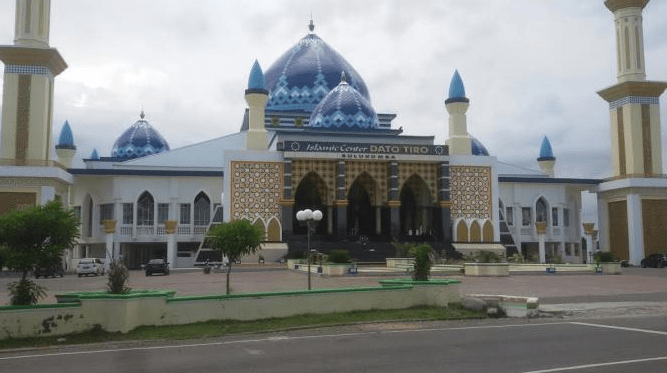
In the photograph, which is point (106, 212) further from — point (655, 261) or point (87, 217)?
point (655, 261)

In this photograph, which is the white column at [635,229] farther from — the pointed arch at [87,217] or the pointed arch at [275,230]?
the pointed arch at [87,217]

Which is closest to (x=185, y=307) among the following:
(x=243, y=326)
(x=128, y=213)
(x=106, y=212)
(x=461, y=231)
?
(x=243, y=326)

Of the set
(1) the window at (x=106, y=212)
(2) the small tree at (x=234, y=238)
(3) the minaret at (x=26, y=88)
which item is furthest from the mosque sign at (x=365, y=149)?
(2) the small tree at (x=234, y=238)

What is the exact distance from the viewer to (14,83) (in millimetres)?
34188

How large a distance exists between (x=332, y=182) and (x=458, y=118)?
8.71m

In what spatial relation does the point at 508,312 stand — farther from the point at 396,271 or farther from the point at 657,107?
the point at 657,107

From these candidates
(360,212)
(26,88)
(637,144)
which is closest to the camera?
(26,88)

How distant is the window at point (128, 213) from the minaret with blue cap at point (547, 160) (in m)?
29.3

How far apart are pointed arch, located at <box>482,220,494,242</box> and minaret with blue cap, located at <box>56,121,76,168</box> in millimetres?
28448

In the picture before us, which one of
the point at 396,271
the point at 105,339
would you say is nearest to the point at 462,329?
the point at 105,339

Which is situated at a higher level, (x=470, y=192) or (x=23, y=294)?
(x=470, y=192)

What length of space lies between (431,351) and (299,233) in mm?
29765

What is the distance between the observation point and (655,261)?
37.3 meters

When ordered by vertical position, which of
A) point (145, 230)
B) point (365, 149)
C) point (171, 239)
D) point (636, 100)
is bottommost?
point (171, 239)
